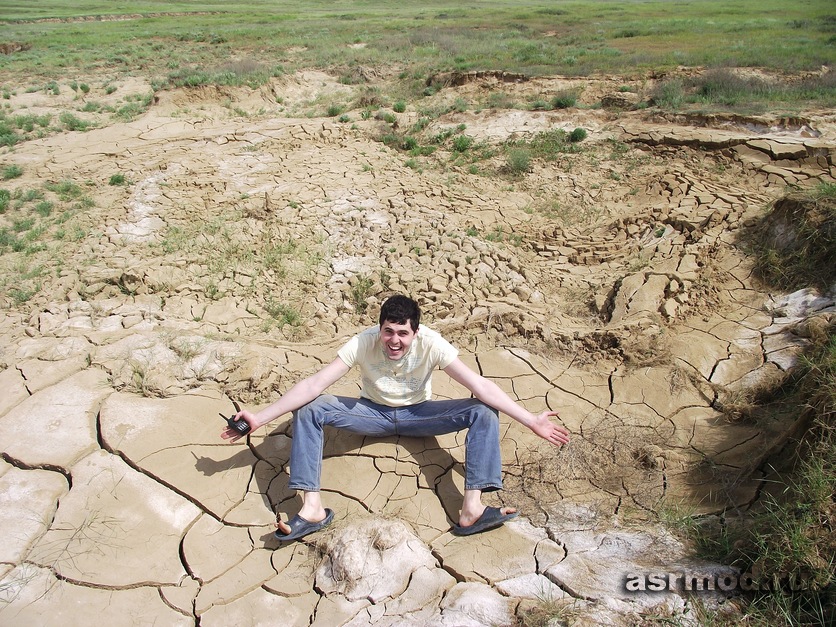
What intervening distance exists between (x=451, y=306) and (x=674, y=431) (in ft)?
7.08

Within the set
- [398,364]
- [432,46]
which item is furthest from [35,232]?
[432,46]

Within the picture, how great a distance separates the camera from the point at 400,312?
114 inches

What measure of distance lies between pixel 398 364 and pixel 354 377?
1014 millimetres

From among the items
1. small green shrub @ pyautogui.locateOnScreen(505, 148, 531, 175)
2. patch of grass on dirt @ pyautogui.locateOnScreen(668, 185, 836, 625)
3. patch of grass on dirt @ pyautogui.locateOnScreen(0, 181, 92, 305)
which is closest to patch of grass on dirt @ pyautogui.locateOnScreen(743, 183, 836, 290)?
patch of grass on dirt @ pyautogui.locateOnScreen(668, 185, 836, 625)

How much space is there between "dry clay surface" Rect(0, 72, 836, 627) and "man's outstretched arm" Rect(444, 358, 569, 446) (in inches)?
17.0

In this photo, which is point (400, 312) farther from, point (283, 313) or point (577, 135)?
point (577, 135)

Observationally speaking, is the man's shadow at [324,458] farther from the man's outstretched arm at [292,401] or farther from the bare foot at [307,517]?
the man's outstretched arm at [292,401]

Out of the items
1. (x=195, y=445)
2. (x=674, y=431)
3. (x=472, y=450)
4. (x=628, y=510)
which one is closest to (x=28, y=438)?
(x=195, y=445)

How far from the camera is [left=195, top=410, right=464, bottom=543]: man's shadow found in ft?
10.1

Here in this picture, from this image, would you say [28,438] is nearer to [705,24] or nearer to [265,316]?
[265,316]

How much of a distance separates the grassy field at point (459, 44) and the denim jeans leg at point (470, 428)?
32.2 ft

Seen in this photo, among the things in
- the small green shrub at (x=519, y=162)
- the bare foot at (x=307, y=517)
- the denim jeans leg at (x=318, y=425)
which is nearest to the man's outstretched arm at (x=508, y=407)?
the denim jeans leg at (x=318, y=425)

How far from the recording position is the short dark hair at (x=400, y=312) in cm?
290

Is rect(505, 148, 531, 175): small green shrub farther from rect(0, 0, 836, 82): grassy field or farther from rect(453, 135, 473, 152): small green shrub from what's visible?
rect(0, 0, 836, 82): grassy field
